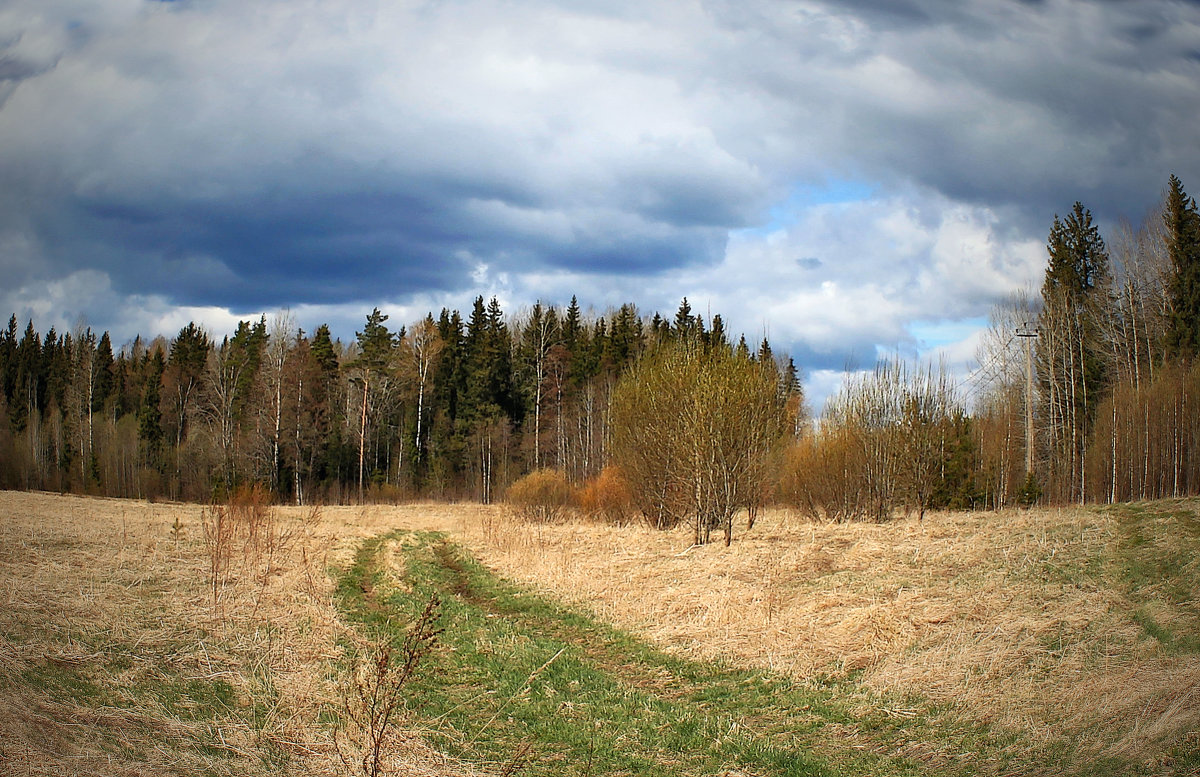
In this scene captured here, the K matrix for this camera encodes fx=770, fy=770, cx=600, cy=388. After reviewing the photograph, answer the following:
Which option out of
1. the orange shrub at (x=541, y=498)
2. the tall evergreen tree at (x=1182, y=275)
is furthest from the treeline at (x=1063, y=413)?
the orange shrub at (x=541, y=498)

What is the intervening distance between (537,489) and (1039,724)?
23.8m

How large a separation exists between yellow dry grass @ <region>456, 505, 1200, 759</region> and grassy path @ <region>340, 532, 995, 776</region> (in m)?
0.63

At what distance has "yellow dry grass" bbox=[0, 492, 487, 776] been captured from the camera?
5312 mm

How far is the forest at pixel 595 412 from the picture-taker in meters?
22.5

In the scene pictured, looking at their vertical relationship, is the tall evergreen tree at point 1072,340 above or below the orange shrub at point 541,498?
above

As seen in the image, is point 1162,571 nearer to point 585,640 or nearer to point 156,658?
point 585,640

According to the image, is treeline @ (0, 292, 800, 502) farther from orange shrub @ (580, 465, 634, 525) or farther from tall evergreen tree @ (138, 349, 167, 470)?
orange shrub @ (580, 465, 634, 525)

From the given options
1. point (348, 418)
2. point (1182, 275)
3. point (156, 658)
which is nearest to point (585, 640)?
point (156, 658)

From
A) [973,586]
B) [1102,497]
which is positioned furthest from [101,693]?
[1102,497]

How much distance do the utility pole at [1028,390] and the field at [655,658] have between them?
59.5ft

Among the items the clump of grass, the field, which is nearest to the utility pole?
the field

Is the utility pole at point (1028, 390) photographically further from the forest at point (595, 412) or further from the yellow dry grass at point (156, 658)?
the yellow dry grass at point (156, 658)

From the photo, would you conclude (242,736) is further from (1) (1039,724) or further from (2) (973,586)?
(2) (973,586)

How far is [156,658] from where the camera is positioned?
7.92 metres
